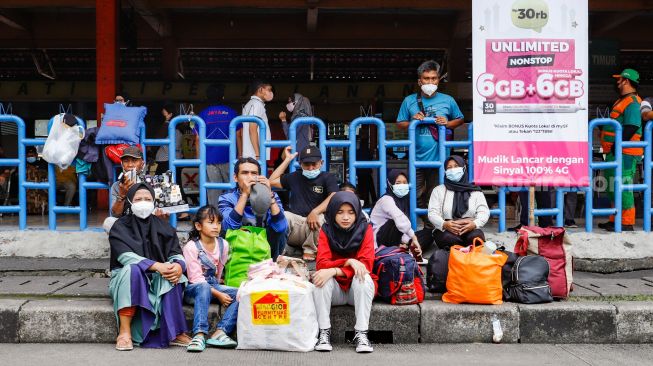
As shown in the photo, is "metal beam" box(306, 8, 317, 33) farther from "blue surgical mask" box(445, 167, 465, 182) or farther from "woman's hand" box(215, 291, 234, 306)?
"woman's hand" box(215, 291, 234, 306)

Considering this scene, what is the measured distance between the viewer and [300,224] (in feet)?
21.3

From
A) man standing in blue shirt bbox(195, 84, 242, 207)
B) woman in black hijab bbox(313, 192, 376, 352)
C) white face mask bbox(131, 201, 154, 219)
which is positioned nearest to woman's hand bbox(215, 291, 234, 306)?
woman in black hijab bbox(313, 192, 376, 352)

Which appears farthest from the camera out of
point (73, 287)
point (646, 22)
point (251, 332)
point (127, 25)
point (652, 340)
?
point (646, 22)

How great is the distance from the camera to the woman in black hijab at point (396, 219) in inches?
246

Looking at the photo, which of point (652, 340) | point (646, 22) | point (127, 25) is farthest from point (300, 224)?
point (646, 22)

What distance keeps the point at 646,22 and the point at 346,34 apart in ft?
18.9

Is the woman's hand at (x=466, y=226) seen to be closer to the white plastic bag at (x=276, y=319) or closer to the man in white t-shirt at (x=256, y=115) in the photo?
the white plastic bag at (x=276, y=319)

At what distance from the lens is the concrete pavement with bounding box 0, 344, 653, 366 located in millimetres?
4664

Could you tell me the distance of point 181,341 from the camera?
16.7 feet

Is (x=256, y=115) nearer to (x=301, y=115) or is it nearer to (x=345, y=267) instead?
(x=301, y=115)

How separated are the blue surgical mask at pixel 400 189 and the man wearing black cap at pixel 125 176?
234cm

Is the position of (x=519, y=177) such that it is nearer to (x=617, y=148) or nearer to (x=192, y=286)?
(x=617, y=148)

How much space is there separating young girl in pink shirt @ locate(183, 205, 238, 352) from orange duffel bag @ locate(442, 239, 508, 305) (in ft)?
5.68

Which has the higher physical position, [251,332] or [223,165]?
[223,165]
